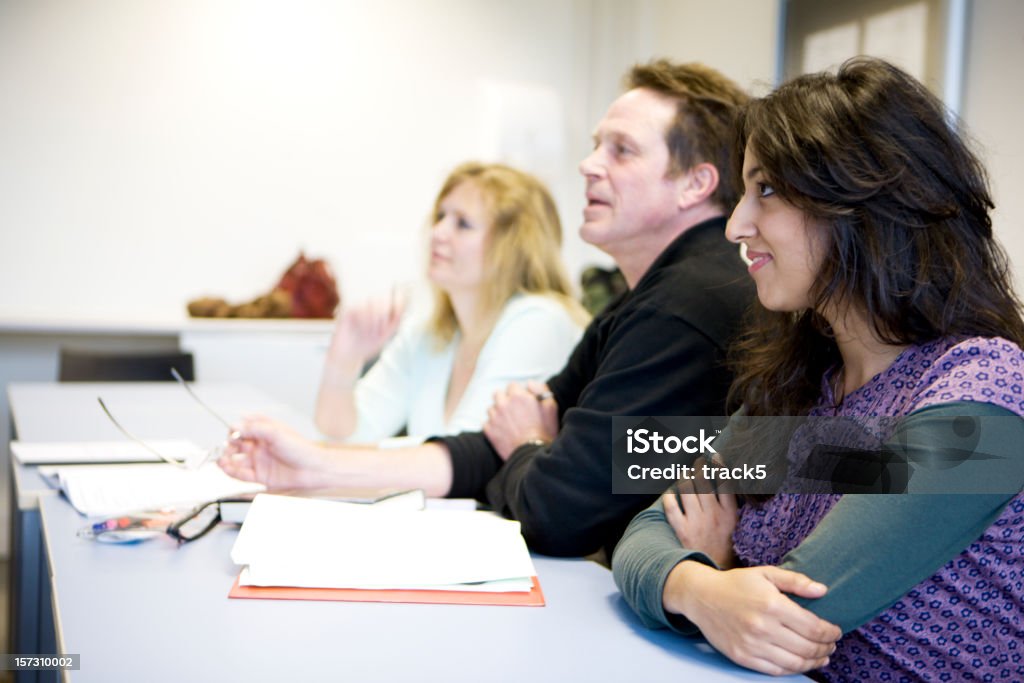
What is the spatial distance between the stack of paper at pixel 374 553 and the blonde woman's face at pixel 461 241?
118cm

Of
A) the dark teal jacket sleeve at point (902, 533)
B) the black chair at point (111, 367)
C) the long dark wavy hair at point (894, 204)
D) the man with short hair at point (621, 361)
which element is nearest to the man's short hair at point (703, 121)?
the man with short hair at point (621, 361)

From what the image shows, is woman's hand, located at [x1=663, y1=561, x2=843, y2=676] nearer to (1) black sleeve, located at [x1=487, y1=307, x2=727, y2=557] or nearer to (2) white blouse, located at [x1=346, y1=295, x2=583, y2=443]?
(1) black sleeve, located at [x1=487, y1=307, x2=727, y2=557]

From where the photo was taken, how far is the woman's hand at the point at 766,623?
0.86 m

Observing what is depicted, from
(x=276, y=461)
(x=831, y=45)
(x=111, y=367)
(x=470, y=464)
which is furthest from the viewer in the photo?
(x=111, y=367)

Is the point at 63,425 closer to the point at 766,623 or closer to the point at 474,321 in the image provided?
the point at 474,321

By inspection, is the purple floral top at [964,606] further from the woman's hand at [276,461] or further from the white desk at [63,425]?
the white desk at [63,425]

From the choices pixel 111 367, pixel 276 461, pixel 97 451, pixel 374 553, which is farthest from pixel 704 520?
pixel 111 367

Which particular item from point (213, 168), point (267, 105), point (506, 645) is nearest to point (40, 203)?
point (213, 168)

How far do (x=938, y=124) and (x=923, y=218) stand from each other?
4.1 inches

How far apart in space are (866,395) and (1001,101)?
174 centimetres

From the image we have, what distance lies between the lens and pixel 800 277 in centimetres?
108

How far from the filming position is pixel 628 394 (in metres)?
1.32

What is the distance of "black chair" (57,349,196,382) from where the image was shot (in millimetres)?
3246

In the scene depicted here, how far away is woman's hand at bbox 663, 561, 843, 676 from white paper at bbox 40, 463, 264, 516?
818mm
